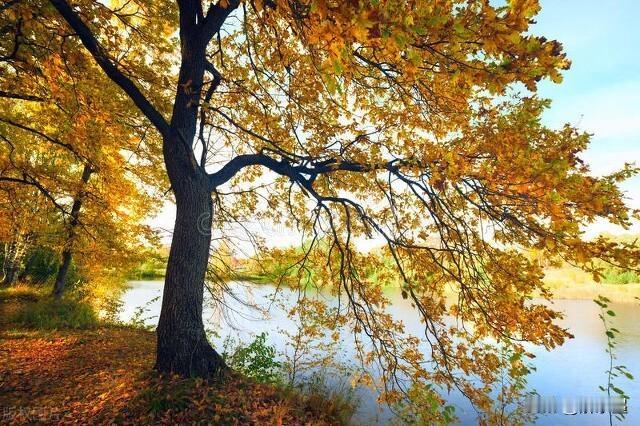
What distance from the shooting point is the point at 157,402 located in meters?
3.95

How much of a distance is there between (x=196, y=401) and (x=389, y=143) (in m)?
3.99

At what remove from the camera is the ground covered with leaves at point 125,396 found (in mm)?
3889

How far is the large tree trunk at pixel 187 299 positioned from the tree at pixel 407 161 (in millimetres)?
20

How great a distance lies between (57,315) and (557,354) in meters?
15.3

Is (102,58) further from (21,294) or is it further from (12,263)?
(12,263)

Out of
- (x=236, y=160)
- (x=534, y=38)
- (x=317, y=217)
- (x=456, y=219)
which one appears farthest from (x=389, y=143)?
(x=534, y=38)

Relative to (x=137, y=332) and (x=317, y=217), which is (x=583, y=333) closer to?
(x=317, y=217)

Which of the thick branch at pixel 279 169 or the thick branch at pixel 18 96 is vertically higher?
the thick branch at pixel 18 96

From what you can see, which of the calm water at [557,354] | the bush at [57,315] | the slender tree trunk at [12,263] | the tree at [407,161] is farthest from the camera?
the slender tree trunk at [12,263]

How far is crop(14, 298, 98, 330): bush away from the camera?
8.56m

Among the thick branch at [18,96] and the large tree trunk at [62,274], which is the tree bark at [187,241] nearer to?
the thick branch at [18,96]

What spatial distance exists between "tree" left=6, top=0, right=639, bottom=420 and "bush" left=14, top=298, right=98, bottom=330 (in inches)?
213

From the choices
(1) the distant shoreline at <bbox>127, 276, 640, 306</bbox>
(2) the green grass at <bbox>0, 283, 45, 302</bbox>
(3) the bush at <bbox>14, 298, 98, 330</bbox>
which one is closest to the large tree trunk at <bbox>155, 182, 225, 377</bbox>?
(3) the bush at <bbox>14, 298, 98, 330</bbox>

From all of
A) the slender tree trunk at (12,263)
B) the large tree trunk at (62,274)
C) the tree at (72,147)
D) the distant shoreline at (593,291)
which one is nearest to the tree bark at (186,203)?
the tree at (72,147)
